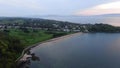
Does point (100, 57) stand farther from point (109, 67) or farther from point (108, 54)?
point (109, 67)

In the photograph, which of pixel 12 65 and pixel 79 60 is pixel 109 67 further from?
pixel 12 65

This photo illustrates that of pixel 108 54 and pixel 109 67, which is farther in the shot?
pixel 108 54

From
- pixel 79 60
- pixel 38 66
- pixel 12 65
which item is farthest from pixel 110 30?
pixel 12 65

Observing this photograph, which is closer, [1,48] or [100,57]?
[1,48]

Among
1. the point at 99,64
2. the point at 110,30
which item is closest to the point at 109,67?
the point at 99,64

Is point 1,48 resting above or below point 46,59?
above

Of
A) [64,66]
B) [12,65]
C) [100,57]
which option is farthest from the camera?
[100,57]

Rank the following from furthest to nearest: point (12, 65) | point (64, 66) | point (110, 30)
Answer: point (110, 30) < point (64, 66) < point (12, 65)

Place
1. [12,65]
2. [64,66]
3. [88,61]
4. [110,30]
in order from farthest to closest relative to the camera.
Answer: [110,30] < [88,61] < [64,66] < [12,65]
